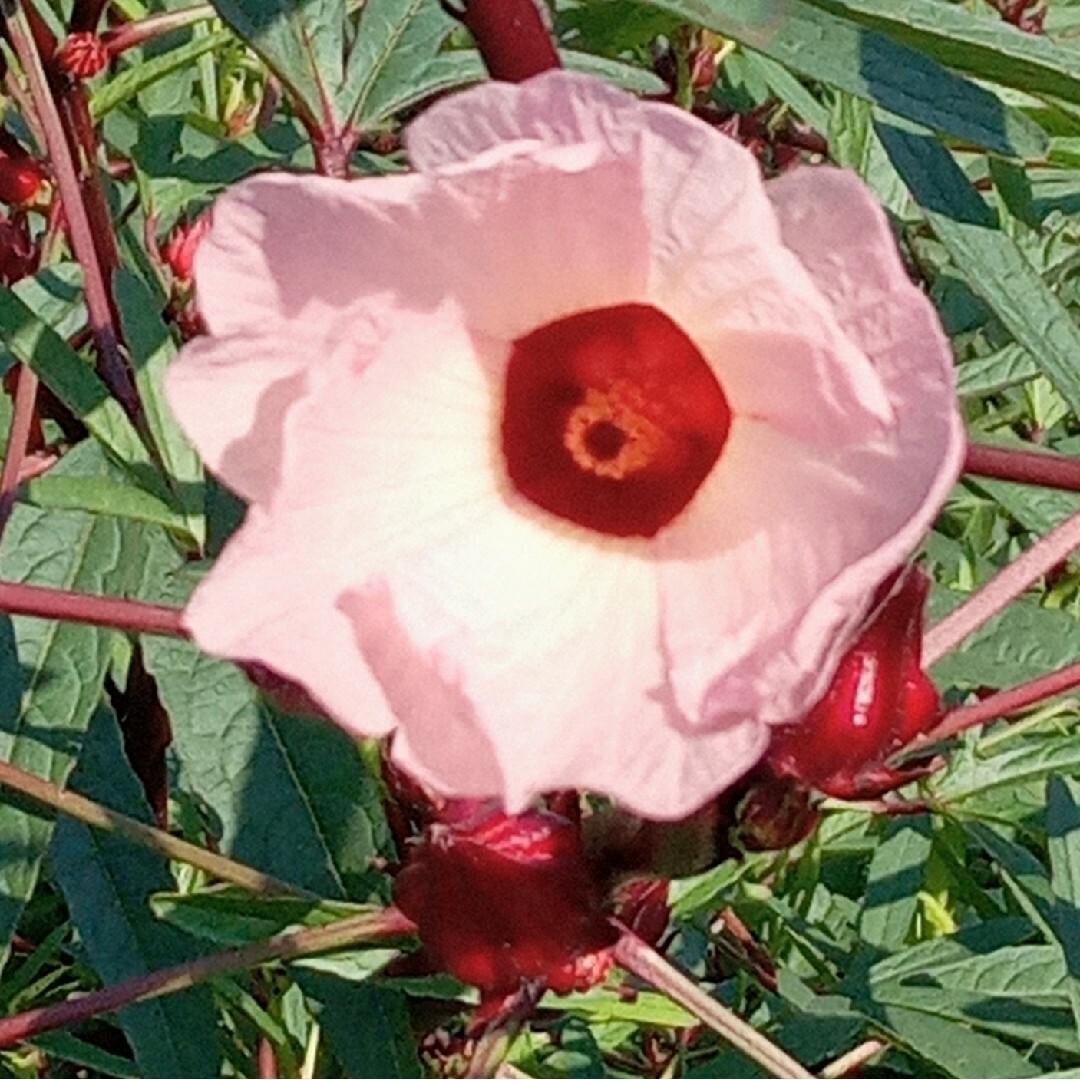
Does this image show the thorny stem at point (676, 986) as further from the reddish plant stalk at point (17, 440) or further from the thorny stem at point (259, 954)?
the reddish plant stalk at point (17, 440)

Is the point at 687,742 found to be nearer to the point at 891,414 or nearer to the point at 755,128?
the point at 891,414

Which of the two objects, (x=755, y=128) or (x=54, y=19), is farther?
(x=755, y=128)

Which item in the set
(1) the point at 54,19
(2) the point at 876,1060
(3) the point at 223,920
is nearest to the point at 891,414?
(3) the point at 223,920

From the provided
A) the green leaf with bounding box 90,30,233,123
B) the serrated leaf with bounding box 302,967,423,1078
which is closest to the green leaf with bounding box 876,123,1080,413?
the serrated leaf with bounding box 302,967,423,1078

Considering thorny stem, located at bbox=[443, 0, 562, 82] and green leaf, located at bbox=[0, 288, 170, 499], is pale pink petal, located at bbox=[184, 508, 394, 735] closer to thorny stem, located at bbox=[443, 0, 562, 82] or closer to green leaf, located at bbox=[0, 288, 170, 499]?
thorny stem, located at bbox=[443, 0, 562, 82]

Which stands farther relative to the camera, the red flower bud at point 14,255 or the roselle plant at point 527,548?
the red flower bud at point 14,255

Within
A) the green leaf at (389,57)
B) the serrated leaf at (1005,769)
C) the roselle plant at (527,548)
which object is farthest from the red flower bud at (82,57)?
the serrated leaf at (1005,769)
